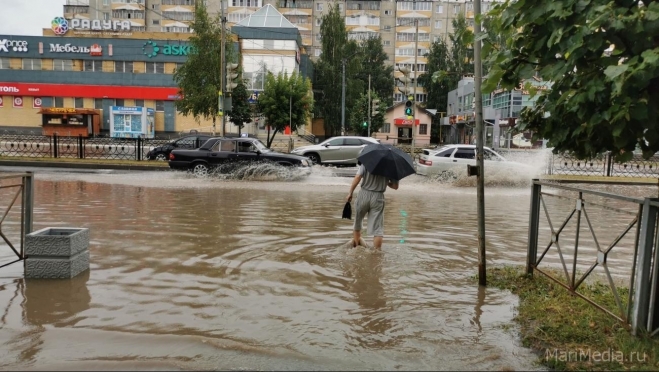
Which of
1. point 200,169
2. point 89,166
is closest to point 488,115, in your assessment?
point 200,169

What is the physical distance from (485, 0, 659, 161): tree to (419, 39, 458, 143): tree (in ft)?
218

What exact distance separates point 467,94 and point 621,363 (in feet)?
199

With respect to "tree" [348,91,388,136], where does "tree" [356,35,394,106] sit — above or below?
above

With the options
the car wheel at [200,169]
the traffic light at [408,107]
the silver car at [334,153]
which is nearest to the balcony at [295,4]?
the traffic light at [408,107]

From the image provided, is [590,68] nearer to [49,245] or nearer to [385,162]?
[385,162]

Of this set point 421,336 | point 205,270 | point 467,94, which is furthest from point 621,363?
point 467,94

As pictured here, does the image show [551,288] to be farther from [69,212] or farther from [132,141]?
[132,141]

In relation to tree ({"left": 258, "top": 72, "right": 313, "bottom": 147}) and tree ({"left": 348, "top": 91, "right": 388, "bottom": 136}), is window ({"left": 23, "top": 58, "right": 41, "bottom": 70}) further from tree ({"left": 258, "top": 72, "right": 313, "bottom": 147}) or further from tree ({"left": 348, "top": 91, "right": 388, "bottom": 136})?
tree ({"left": 348, "top": 91, "right": 388, "bottom": 136})

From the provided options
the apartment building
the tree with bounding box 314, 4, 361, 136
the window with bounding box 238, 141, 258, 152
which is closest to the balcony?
the apartment building

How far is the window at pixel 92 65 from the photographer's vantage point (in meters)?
53.7

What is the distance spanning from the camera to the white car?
1994cm

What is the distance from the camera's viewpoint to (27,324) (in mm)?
4719

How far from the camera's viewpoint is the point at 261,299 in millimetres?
5590

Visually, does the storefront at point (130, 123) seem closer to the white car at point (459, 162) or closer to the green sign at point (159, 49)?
the green sign at point (159, 49)
